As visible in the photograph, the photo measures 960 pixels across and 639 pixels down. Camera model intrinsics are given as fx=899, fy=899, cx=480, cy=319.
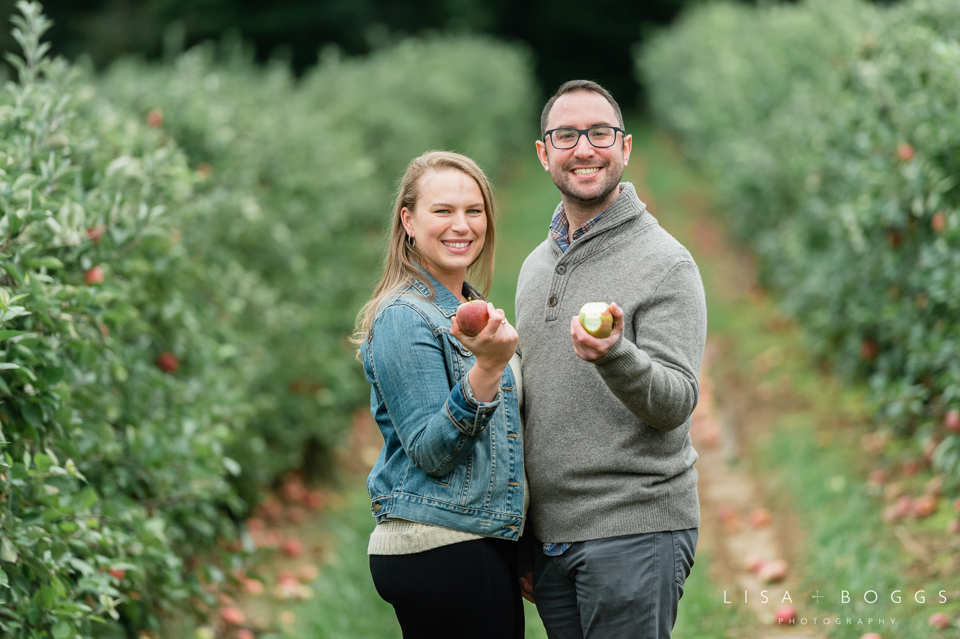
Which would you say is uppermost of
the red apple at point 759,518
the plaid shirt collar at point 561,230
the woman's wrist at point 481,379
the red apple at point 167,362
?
the plaid shirt collar at point 561,230

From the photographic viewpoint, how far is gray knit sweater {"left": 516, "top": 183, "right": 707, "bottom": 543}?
204 centimetres

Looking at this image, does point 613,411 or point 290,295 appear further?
point 290,295

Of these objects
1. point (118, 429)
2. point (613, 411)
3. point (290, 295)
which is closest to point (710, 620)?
point (613, 411)

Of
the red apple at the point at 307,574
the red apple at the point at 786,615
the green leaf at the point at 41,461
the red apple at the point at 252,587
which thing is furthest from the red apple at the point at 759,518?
the green leaf at the point at 41,461

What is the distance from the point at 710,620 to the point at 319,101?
7.62m

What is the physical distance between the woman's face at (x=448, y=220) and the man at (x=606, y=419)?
0.70 ft

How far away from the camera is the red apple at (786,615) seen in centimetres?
358

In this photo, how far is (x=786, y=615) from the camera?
11.7 feet

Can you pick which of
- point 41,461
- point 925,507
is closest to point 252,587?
point 41,461

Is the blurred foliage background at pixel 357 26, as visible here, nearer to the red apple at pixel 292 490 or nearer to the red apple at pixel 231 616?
the red apple at pixel 292 490

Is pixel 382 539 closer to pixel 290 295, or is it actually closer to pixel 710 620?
pixel 710 620

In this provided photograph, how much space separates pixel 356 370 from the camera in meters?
7.12

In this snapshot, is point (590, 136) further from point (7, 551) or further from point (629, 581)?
point (7, 551)

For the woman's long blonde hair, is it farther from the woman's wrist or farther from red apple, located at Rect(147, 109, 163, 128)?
red apple, located at Rect(147, 109, 163, 128)
